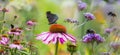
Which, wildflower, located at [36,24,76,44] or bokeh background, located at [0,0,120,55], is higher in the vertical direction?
wildflower, located at [36,24,76,44]

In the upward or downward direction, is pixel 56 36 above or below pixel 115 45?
above

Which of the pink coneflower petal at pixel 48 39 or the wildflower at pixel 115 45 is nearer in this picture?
the pink coneflower petal at pixel 48 39

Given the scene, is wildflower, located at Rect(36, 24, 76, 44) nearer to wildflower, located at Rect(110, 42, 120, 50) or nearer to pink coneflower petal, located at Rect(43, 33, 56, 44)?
pink coneflower petal, located at Rect(43, 33, 56, 44)

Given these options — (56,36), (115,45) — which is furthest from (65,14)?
(56,36)

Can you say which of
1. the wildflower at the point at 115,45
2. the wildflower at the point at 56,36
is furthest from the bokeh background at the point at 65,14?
the wildflower at the point at 56,36

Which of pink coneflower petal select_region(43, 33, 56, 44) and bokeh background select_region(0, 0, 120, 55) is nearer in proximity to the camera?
pink coneflower petal select_region(43, 33, 56, 44)

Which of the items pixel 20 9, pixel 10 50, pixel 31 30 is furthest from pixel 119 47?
pixel 10 50

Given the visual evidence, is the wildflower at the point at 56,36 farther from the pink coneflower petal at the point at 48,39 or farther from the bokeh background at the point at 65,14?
the bokeh background at the point at 65,14

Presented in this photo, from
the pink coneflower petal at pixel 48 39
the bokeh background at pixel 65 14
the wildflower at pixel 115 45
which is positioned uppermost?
the pink coneflower petal at pixel 48 39

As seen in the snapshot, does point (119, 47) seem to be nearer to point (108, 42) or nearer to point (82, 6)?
point (108, 42)

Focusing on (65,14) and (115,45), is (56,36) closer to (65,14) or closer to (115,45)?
(115,45)

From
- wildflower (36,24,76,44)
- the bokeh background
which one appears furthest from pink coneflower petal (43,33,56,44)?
the bokeh background
